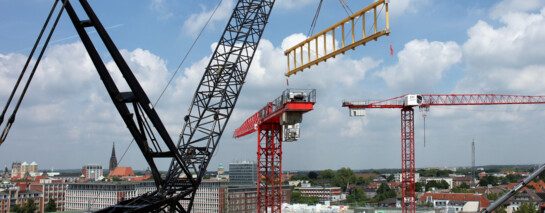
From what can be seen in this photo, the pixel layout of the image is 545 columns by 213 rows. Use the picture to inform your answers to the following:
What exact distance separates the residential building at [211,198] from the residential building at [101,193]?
17.2 meters

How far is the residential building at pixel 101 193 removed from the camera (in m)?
163

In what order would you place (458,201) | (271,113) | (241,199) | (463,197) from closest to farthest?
(271,113) → (463,197) → (458,201) → (241,199)

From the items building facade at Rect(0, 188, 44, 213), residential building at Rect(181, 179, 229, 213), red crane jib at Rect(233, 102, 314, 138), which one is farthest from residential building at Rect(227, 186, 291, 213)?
red crane jib at Rect(233, 102, 314, 138)

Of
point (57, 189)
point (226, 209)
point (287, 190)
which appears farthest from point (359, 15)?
point (57, 189)

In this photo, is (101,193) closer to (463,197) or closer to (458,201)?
(458,201)

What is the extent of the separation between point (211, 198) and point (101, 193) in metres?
41.4

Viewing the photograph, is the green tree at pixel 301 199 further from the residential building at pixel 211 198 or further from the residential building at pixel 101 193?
the residential building at pixel 101 193

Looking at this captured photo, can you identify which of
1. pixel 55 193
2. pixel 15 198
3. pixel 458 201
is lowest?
pixel 55 193

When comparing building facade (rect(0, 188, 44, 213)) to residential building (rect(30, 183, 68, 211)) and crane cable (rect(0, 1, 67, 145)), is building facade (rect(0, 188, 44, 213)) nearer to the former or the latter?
residential building (rect(30, 183, 68, 211))

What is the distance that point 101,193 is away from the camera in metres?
166

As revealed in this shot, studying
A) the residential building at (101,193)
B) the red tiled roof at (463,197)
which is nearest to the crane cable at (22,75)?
the red tiled roof at (463,197)

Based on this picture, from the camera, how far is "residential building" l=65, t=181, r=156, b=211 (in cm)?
16262

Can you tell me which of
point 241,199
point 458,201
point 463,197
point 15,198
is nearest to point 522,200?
point 463,197

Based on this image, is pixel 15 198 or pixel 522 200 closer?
pixel 522 200
